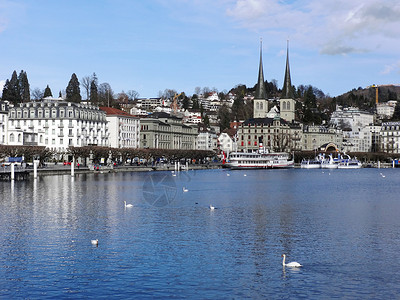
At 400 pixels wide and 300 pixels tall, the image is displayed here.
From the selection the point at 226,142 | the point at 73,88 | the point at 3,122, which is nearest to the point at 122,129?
the point at 3,122

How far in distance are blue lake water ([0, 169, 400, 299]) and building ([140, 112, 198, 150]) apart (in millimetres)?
101152

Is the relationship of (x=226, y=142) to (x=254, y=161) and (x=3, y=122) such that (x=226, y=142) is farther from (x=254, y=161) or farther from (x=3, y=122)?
(x=3, y=122)

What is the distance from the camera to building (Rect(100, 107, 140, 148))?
13388 cm

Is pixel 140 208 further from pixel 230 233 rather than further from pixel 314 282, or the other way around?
pixel 314 282

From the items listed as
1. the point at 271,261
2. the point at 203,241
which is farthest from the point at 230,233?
the point at 271,261

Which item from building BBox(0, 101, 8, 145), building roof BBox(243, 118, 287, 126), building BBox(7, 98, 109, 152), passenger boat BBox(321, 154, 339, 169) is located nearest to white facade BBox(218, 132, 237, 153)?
building roof BBox(243, 118, 287, 126)

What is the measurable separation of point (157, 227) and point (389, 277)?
1525cm

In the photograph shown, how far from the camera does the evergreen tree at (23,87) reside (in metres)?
155

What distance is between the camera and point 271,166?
141 meters

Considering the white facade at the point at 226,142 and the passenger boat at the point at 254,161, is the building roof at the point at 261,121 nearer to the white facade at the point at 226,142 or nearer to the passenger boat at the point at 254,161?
the white facade at the point at 226,142

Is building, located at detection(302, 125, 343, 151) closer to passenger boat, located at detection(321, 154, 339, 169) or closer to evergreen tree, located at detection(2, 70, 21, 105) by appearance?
passenger boat, located at detection(321, 154, 339, 169)

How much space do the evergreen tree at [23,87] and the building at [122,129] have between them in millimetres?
28989

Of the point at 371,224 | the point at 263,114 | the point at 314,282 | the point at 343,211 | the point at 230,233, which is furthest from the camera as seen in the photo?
the point at 263,114

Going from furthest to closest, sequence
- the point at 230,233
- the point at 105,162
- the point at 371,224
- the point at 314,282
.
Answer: the point at 105,162 < the point at 371,224 < the point at 230,233 < the point at 314,282
